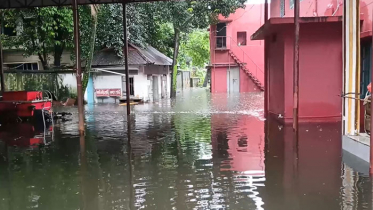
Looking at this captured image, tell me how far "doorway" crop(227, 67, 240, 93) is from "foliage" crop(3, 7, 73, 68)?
1528 centimetres

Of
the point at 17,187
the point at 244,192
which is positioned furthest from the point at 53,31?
the point at 244,192

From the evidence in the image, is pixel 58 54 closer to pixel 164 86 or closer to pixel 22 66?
pixel 22 66

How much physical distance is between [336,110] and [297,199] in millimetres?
8541

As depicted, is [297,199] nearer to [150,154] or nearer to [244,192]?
[244,192]

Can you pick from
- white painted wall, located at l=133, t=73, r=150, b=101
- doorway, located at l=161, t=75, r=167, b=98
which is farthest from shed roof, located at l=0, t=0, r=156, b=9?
doorway, located at l=161, t=75, r=167, b=98

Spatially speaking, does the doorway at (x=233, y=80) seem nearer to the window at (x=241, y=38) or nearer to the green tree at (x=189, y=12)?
the window at (x=241, y=38)

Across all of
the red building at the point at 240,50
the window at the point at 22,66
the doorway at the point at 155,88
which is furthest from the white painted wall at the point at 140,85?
the red building at the point at 240,50

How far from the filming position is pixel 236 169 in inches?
273

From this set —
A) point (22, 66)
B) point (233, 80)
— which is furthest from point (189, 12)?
point (22, 66)

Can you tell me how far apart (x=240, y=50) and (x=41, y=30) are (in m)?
17.6

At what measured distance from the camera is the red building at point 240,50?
33844 millimetres

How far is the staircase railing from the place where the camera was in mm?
33906

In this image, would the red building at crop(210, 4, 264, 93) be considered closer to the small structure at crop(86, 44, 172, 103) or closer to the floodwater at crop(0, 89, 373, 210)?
the small structure at crop(86, 44, 172, 103)

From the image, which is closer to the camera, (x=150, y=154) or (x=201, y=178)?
(x=201, y=178)
